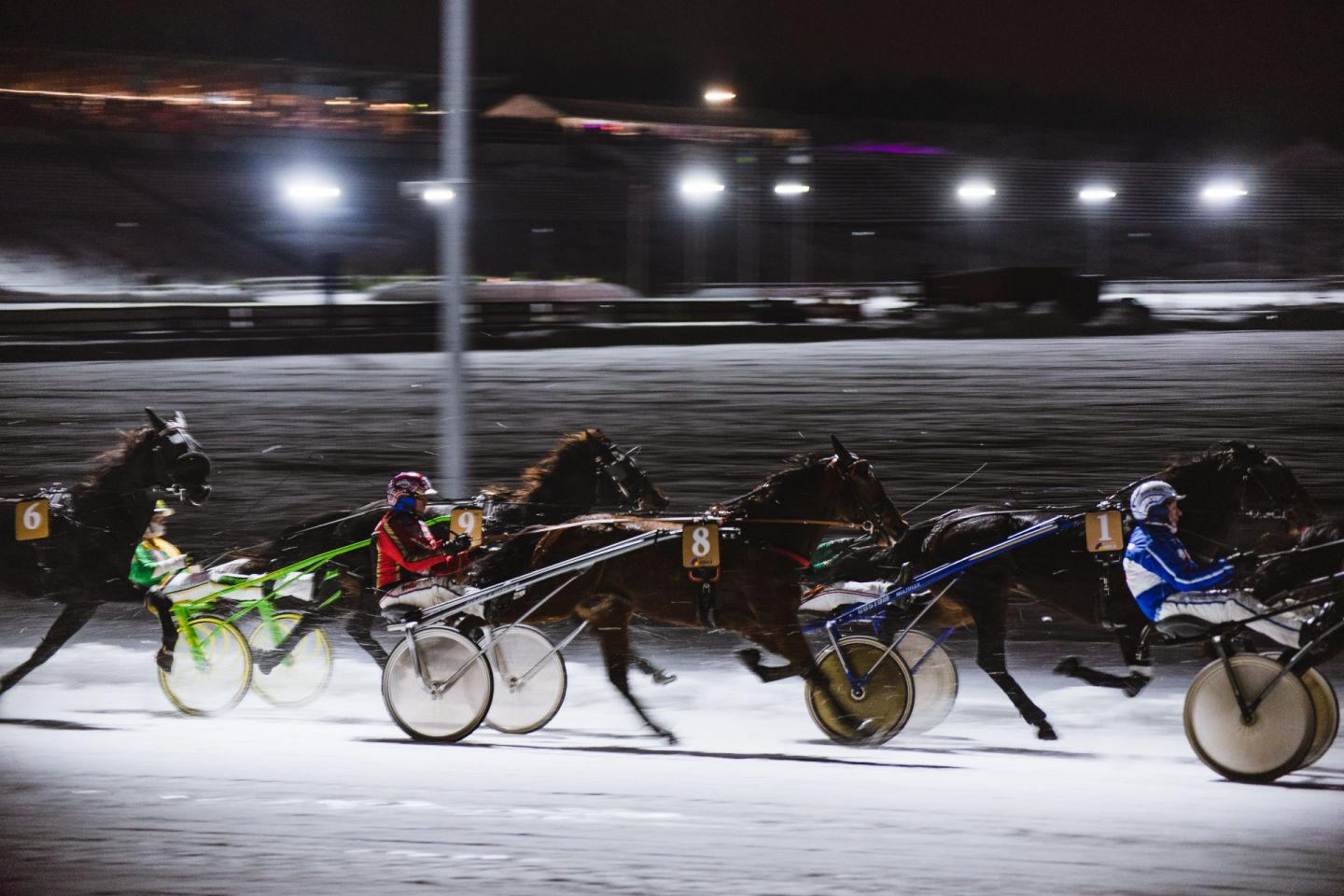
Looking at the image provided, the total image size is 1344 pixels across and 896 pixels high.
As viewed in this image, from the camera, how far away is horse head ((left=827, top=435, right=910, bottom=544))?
267 inches

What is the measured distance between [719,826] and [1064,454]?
23.6 feet

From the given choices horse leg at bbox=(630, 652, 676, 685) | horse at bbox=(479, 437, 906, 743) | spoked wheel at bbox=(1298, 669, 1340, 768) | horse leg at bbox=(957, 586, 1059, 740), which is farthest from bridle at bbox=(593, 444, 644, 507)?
spoked wheel at bbox=(1298, 669, 1340, 768)

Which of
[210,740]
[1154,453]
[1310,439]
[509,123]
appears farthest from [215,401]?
[509,123]

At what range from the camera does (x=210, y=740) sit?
725 cm

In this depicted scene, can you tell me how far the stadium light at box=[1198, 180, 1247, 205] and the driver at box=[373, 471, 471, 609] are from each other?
14.7 metres

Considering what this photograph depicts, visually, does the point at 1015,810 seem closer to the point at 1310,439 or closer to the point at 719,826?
the point at 719,826

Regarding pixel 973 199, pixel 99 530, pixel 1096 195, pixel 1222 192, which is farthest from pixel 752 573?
pixel 973 199

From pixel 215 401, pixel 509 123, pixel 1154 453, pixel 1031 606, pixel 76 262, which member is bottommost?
pixel 1031 606

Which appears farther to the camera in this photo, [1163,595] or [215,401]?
[215,401]

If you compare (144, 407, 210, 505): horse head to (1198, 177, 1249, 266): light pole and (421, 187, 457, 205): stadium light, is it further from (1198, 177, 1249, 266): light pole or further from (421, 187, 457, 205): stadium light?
(1198, 177, 1249, 266): light pole

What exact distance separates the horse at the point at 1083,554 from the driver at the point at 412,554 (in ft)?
7.77

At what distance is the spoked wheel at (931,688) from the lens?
272 inches

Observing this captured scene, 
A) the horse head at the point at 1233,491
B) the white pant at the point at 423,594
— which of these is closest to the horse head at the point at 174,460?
the white pant at the point at 423,594

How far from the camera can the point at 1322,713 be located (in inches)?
229
